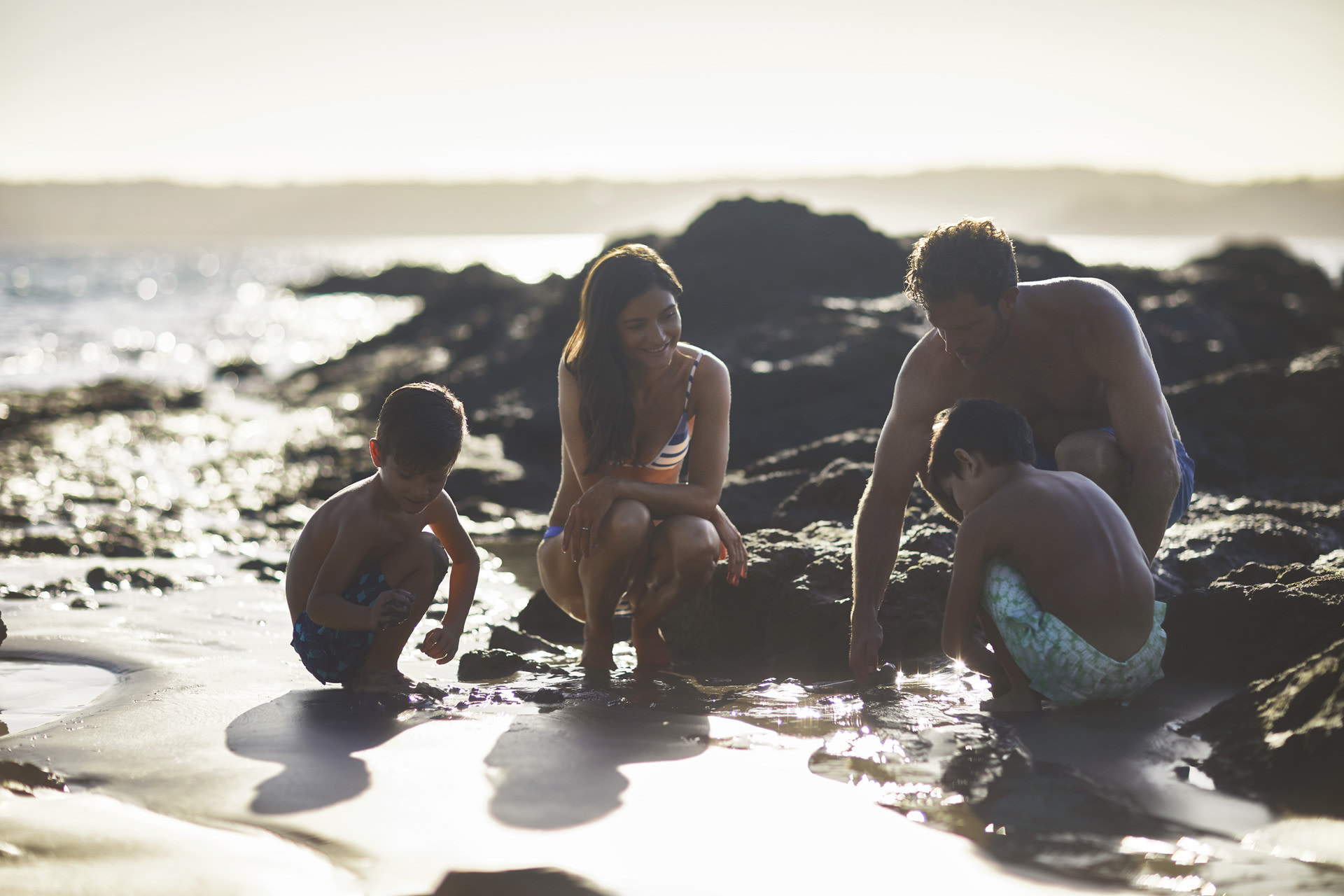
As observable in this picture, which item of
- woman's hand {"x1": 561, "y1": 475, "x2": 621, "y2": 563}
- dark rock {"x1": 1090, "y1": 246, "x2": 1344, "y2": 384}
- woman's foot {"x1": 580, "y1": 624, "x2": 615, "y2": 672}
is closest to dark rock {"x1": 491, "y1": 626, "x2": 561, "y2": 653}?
woman's foot {"x1": 580, "y1": 624, "x2": 615, "y2": 672}

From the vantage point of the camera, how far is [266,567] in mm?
5699

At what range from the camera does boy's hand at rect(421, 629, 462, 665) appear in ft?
11.2

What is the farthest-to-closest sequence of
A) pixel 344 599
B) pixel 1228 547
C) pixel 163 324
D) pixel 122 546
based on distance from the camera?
1. pixel 163 324
2. pixel 122 546
3. pixel 1228 547
4. pixel 344 599

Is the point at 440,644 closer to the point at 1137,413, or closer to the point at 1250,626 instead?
the point at 1137,413

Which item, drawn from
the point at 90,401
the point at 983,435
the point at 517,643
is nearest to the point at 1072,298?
the point at 983,435

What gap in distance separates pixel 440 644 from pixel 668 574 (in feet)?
2.77

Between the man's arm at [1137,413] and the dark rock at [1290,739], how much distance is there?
0.70 meters

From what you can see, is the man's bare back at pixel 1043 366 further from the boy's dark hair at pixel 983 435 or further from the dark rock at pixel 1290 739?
the dark rock at pixel 1290 739

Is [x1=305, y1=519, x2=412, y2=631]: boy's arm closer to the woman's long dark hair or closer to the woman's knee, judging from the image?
the woman's knee

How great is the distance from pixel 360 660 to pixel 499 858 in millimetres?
1523

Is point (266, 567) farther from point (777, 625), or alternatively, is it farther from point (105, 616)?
point (777, 625)

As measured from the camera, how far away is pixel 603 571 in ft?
12.6

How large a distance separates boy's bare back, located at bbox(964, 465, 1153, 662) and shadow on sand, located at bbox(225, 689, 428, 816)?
1.80m

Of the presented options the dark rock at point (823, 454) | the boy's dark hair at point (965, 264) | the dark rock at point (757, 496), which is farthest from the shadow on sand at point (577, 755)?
the dark rock at point (823, 454)
